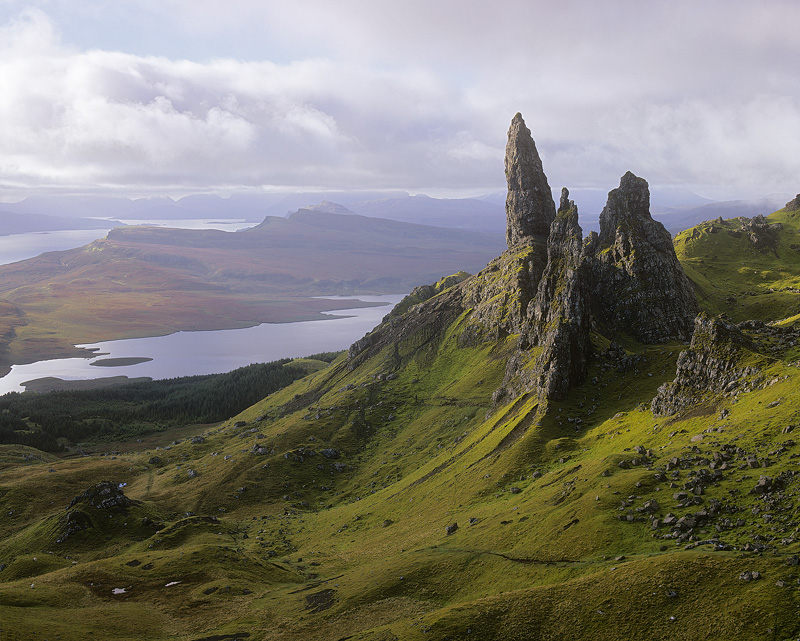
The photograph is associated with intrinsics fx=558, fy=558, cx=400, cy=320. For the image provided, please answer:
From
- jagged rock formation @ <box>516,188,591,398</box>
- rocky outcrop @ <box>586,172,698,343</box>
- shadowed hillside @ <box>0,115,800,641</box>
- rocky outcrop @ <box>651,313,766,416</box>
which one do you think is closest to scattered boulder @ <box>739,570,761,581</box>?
shadowed hillside @ <box>0,115,800,641</box>

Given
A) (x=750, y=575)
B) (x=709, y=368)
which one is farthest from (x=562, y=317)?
(x=750, y=575)

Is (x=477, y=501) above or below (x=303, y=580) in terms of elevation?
above

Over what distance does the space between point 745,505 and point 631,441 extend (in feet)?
105

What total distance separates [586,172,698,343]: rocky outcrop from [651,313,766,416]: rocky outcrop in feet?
156

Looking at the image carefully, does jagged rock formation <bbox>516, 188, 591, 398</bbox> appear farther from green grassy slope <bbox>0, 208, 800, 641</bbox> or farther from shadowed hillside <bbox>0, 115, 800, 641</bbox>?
green grassy slope <bbox>0, 208, 800, 641</bbox>

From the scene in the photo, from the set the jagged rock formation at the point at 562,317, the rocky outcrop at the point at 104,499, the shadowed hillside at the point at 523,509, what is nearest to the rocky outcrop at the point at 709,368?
the shadowed hillside at the point at 523,509

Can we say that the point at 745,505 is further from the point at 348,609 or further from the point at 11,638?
the point at 11,638

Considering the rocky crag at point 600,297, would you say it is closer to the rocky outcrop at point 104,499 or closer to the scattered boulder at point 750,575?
the scattered boulder at point 750,575

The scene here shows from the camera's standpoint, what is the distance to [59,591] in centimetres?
8556

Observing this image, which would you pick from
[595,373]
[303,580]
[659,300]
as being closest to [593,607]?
[303,580]

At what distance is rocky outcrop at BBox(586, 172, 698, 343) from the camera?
143 meters

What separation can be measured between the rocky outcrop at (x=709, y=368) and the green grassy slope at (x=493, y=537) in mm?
1380

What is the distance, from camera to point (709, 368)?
8912 centimetres

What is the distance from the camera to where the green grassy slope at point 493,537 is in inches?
2072
